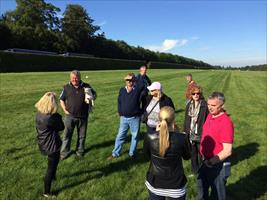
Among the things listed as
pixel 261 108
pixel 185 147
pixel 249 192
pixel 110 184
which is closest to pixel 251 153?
pixel 249 192

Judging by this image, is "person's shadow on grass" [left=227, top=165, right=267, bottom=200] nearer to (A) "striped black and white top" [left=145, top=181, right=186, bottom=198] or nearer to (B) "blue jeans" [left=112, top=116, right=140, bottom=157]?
(B) "blue jeans" [left=112, top=116, right=140, bottom=157]

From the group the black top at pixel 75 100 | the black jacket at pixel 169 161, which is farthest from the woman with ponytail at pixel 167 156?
the black top at pixel 75 100

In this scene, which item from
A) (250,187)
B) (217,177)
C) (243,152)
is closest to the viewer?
(217,177)

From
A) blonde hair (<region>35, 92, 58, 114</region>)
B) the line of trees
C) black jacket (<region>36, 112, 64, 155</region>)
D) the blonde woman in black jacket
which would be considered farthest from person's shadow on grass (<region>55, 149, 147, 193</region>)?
the line of trees

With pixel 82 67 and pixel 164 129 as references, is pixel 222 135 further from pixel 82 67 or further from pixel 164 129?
pixel 82 67

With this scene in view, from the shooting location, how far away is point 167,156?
4.23m

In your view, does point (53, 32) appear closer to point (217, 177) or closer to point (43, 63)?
point (43, 63)

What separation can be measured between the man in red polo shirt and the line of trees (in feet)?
221

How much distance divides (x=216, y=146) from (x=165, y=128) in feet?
3.54

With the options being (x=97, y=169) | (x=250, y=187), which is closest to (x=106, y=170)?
(x=97, y=169)

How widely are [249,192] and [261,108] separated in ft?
45.3

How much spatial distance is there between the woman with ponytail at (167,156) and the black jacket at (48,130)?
7.03ft

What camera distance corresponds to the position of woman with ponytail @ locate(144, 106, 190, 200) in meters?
4.17

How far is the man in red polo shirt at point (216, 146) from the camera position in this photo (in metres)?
4.64
